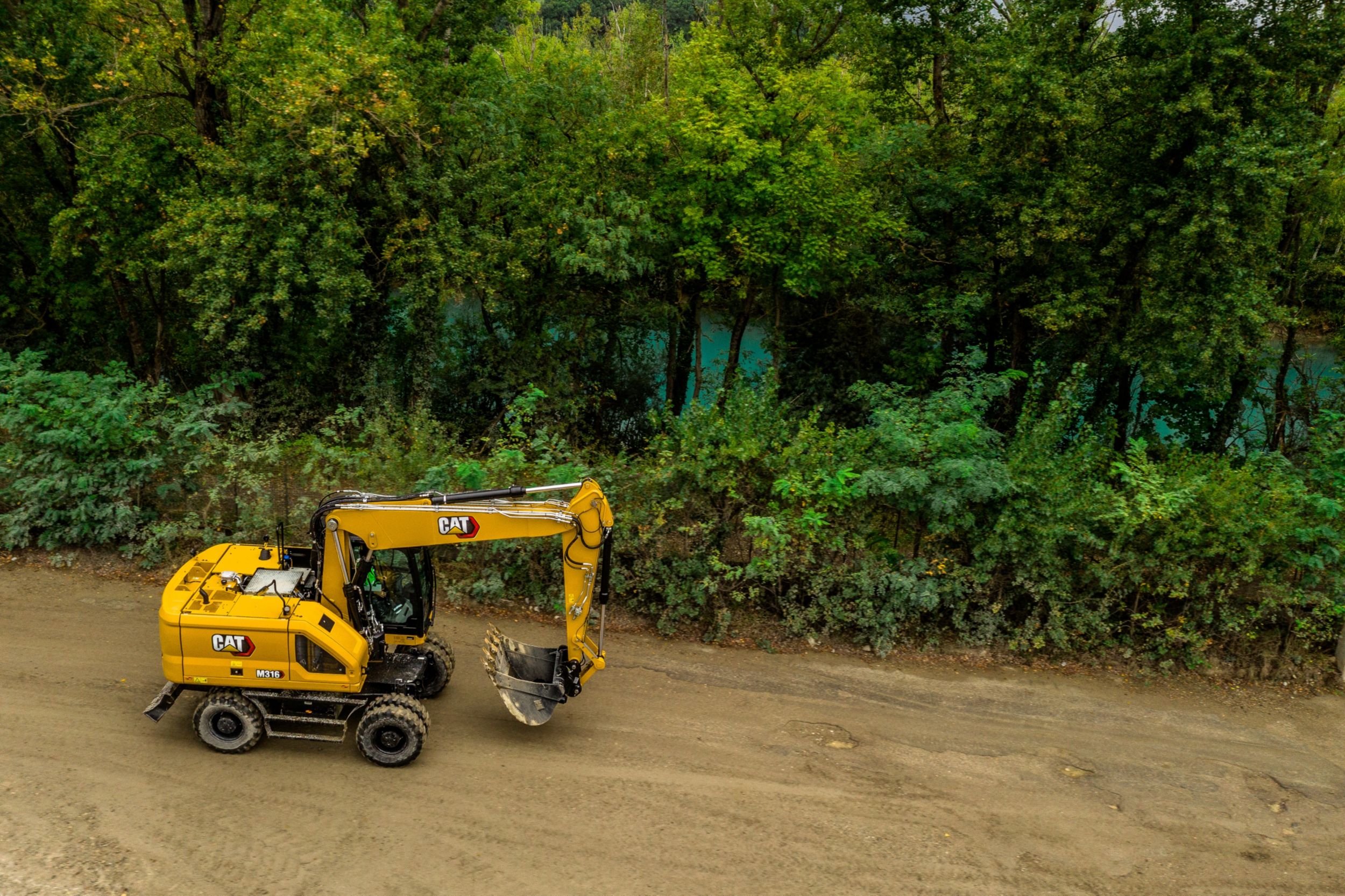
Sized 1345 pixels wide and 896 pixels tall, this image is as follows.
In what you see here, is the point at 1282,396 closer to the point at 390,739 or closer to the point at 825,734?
the point at 825,734

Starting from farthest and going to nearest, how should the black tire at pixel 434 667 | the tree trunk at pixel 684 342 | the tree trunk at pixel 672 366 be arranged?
the tree trunk at pixel 672 366, the tree trunk at pixel 684 342, the black tire at pixel 434 667

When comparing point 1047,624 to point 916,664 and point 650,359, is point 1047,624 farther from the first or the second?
point 650,359

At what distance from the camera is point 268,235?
612 inches

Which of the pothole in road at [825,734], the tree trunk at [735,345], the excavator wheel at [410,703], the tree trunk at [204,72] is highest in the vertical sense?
the tree trunk at [204,72]

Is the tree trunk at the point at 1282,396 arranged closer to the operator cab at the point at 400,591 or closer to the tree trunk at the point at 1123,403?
the tree trunk at the point at 1123,403

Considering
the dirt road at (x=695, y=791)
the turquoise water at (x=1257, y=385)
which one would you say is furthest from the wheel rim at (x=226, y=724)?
the turquoise water at (x=1257, y=385)

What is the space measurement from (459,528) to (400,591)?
53.1 inches

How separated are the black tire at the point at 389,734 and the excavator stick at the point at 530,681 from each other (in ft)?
3.13

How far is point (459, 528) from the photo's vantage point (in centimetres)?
895

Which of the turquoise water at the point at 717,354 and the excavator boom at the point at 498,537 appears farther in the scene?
the turquoise water at the point at 717,354

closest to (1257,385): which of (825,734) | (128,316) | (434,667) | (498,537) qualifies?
(825,734)

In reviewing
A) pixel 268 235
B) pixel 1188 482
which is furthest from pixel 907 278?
pixel 268 235

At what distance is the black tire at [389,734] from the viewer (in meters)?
8.98

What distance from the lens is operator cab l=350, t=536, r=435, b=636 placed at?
9562mm
